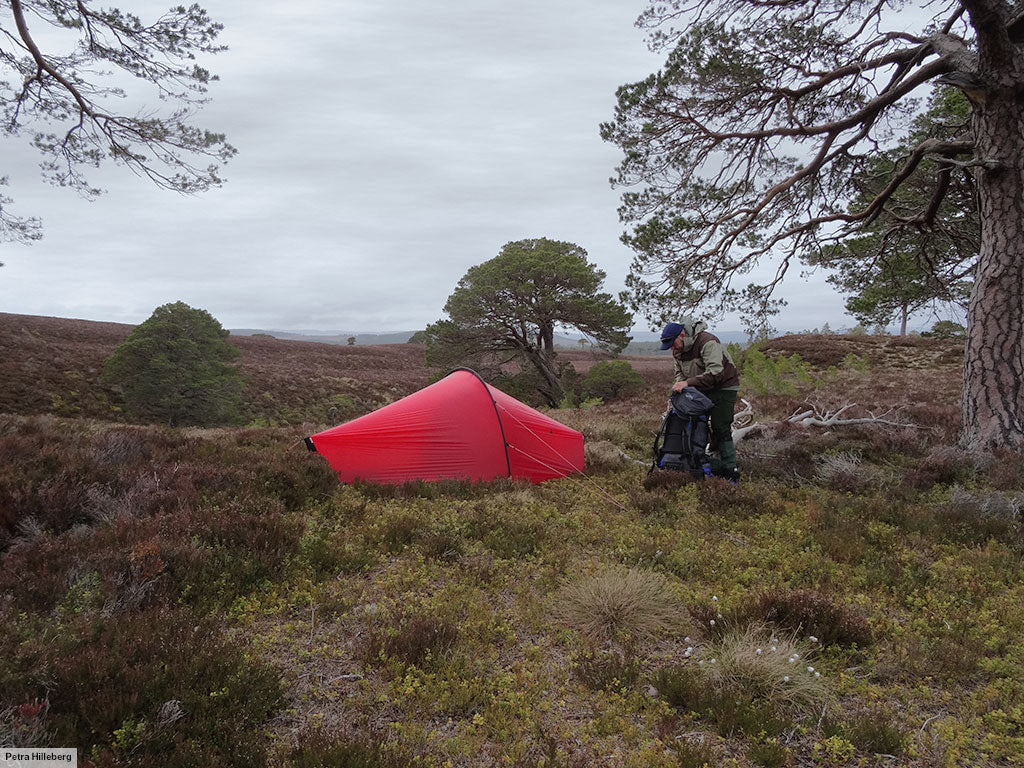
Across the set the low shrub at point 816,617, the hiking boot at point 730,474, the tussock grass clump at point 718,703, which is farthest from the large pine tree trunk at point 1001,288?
the tussock grass clump at point 718,703

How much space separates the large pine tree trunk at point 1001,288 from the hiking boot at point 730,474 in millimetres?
3150

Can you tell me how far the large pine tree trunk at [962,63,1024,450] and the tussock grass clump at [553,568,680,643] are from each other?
6.00 m

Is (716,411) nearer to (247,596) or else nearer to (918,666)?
(918,666)

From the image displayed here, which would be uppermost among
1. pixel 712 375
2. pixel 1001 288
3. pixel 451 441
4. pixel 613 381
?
pixel 1001 288

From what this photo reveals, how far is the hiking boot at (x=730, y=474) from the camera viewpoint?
22.9 ft

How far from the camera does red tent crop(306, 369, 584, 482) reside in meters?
6.97

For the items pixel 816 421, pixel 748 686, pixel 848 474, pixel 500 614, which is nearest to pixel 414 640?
pixel 500 614

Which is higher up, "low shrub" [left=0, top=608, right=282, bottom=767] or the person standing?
the person standing

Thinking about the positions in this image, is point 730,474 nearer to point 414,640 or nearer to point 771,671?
point 771,671

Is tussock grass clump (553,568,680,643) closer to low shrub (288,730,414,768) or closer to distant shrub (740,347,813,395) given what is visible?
low shrub (288,730,414,768)

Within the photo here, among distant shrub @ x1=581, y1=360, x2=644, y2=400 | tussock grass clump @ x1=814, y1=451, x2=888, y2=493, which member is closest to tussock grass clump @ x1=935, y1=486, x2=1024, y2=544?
tussock grass clump @ x1=814, y1=451, x2=888, y2=493

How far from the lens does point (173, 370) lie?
59.2 feet

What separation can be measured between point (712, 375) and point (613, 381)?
16.3 metres

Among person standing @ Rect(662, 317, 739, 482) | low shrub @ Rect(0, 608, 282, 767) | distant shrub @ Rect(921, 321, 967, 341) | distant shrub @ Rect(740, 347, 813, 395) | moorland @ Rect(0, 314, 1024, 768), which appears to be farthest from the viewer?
distant shrub @ Rect(740, 347, 813, 395)
